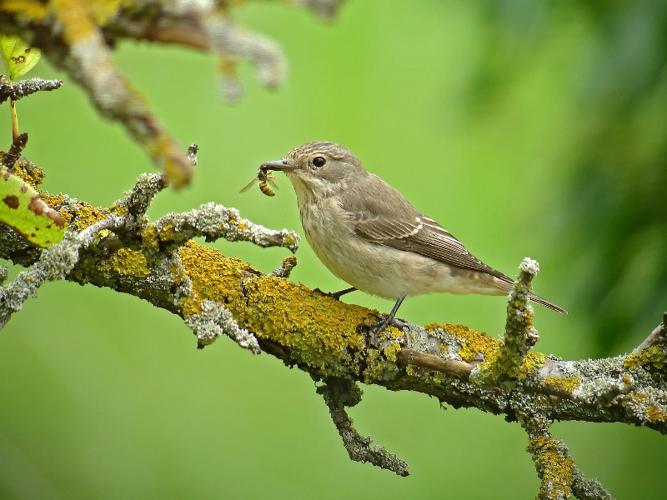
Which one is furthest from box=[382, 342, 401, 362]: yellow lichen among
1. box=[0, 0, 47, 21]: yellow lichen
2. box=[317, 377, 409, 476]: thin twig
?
box=[0, 0, 47, 21]: yellow lichen

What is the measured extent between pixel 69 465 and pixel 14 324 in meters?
1.05

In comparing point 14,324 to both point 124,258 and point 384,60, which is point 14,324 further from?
point 384,60

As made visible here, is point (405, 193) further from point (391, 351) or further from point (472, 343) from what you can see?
point (391, 351)

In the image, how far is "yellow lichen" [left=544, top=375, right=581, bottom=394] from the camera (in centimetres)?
277

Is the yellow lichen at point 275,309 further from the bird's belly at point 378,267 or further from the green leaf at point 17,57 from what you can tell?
the bird's belly at point 378,267

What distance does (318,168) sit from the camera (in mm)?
4574

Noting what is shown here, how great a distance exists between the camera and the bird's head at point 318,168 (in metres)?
4.51

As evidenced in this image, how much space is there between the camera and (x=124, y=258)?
281 cm

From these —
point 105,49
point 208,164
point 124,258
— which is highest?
point 208,164

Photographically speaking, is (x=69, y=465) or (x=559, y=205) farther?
(x=69, y=465)

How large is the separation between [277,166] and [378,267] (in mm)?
715

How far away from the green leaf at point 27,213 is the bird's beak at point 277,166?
1.84 m

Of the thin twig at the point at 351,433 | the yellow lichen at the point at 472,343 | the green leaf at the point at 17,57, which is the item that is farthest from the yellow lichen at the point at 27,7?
the yellow lichen at the point at 472,343

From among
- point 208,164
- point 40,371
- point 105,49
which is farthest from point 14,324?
point 105,49
